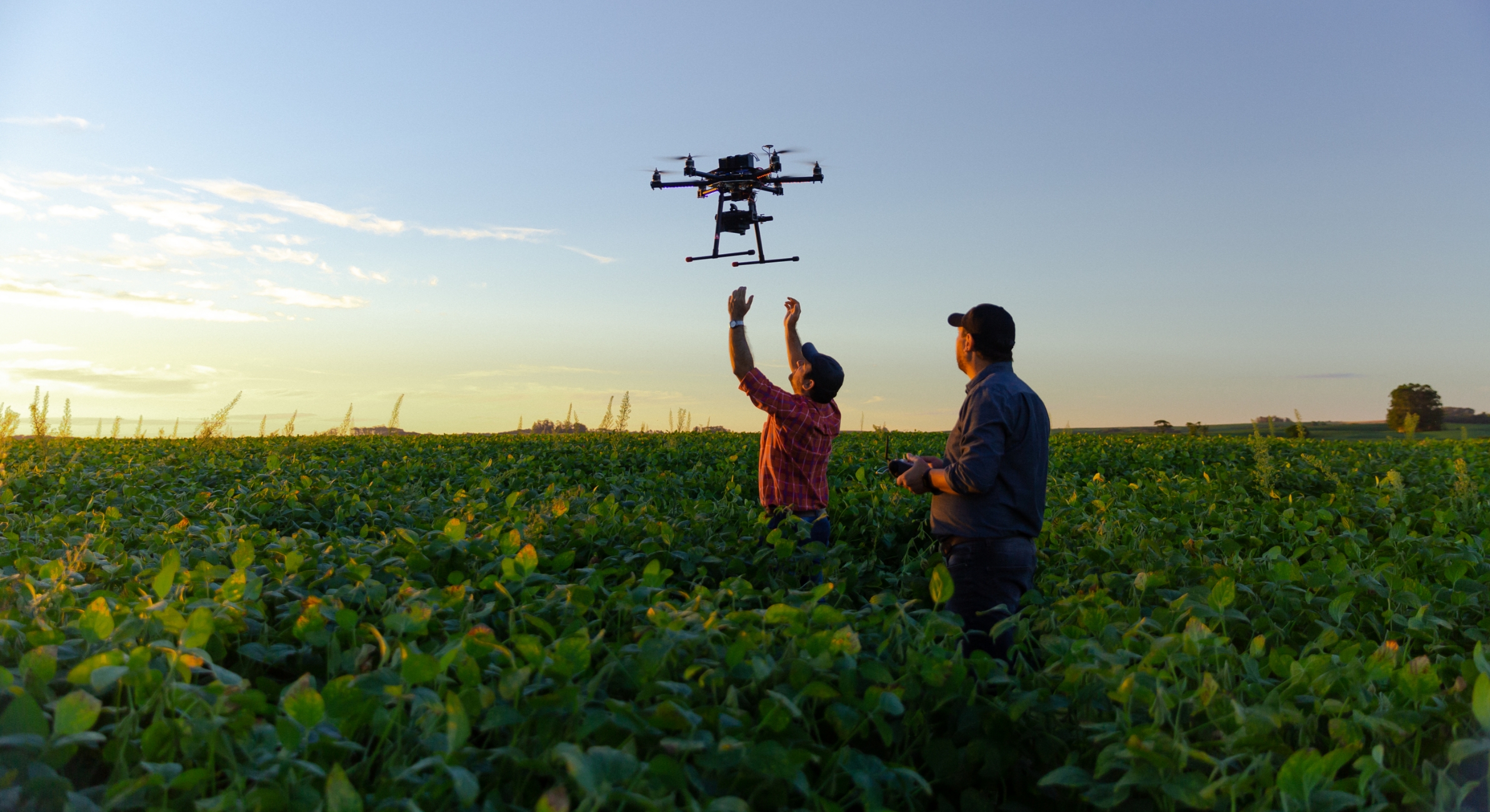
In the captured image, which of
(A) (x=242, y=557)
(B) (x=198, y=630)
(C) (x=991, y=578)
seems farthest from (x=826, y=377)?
(B) (x=198, y=630)

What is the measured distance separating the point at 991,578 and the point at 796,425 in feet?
5.87

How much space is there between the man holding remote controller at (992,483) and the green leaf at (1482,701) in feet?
6.59

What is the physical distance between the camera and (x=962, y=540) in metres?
4.49

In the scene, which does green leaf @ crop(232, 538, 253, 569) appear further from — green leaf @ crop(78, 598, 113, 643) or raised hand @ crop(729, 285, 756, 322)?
raised hand @ crop(729, 285, 756, 322)

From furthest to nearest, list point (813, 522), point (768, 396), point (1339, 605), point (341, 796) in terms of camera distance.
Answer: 1. point (813, 522)
2. point (768, 396)
3. point (1339, 605)
4. point (341, 796)

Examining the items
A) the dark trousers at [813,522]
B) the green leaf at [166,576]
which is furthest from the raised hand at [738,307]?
the green leaf at [166,576]

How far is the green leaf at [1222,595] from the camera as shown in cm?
359

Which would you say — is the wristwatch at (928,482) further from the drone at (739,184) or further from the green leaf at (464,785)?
the drone at (739,184)

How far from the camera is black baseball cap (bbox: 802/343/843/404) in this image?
18.8 feet

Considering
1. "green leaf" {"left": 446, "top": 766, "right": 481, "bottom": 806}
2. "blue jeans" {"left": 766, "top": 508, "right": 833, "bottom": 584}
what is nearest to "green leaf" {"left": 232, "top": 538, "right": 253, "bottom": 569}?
"green leaf" {"left": 446, "top": 766, "right": 481, "bottom": 806}

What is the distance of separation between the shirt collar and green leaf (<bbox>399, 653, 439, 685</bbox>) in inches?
122

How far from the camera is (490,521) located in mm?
5348

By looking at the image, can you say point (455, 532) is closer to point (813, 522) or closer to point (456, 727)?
point (456, 727)

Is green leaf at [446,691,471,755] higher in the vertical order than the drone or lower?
lower
